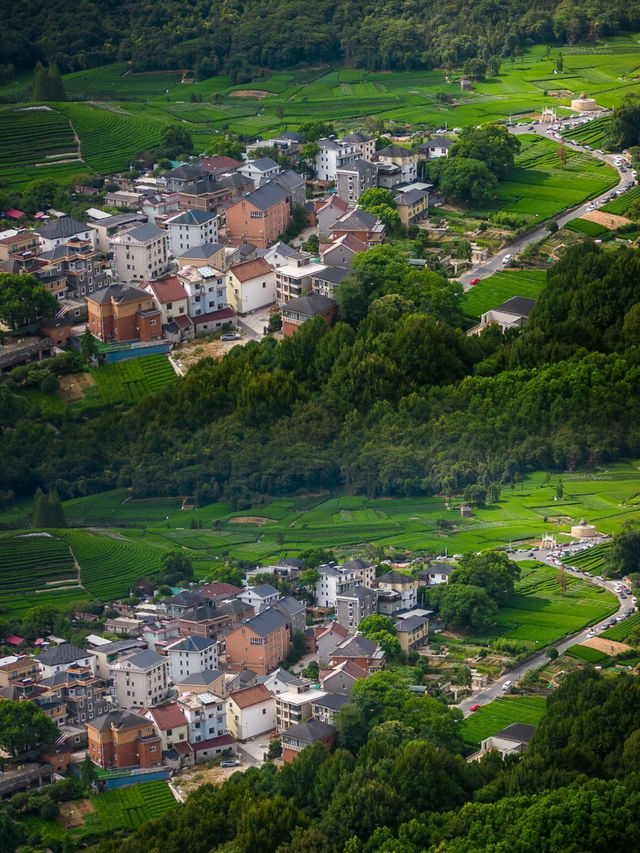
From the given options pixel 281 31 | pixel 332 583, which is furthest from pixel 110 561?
pixel 281 31

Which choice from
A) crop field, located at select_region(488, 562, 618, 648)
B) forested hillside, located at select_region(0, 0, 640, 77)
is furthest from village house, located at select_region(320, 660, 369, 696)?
forested hillside, located at select_region(0, 0, 640, 77)

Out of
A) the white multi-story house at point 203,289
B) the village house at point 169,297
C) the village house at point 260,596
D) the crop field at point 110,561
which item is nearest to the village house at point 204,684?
the village house at point 260,596

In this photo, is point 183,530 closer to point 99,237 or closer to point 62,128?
point 99,237

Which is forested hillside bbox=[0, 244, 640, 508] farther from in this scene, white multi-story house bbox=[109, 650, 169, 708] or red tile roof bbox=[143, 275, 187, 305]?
white multi-story house bbox=[109, 650, 169, 708]

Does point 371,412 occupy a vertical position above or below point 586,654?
above

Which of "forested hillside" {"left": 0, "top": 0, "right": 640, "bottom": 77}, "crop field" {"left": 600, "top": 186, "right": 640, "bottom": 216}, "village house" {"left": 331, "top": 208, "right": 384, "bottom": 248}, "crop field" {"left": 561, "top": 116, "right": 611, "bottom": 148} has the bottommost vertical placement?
"crop field" {"left": 600, "top": 186, "right": 640, "bottom": 216}

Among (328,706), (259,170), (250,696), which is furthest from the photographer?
(259,170)

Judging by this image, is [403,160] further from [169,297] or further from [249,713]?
[249,713]
